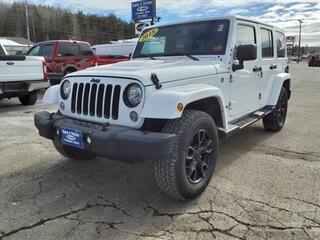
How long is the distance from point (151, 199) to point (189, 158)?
23.3 inches

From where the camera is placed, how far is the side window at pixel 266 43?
575 centimetres

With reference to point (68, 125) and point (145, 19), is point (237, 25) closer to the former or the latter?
point (68, 125)

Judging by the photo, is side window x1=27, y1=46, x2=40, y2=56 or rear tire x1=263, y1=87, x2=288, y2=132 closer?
rear tire x1=263, y1=87, x2=288, y2=132

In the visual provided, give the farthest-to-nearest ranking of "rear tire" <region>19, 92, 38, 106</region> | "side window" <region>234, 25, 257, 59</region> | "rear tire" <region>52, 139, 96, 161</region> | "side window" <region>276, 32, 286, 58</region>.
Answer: "rear tire" <region>19, 92, 38, 106</region>, "side window" <region>276, 32, 286, 58</region>, "side window" <region>234, 25, 257, 59</region>, "rear tire" <region>52, 139, 96, 161</region>

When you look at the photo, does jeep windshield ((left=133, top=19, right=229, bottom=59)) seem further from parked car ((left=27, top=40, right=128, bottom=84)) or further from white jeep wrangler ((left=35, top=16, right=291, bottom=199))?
parked car ((left=27, top=40, right=128, bottom=84))

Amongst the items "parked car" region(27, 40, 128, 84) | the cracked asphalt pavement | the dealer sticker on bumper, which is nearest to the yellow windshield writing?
the cracked asphalt pavement

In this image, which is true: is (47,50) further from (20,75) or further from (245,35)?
(245,35)

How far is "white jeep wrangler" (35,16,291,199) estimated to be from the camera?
3318 millimetres

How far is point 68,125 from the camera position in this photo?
12.3 feet

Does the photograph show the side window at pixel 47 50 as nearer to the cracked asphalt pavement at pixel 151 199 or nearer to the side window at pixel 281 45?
the cracked asphalt pavement at pixel 151 199

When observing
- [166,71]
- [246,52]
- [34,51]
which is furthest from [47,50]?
[166,71]

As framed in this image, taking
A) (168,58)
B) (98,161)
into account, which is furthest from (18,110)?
(168,58)

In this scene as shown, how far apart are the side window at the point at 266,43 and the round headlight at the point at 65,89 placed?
3163mm

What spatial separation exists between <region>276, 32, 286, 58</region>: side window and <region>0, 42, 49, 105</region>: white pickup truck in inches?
238
